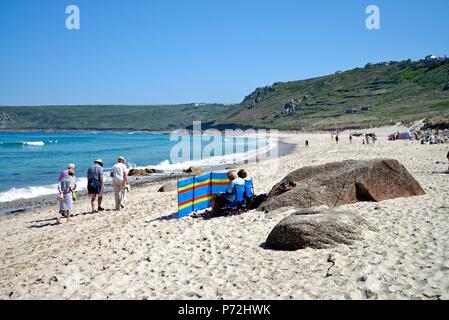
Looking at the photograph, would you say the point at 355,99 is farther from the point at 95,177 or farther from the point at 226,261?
the point at 226,261

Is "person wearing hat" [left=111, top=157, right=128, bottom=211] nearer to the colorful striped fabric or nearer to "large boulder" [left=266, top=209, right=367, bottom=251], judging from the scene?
the colorful striped fabric

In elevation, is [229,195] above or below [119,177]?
below

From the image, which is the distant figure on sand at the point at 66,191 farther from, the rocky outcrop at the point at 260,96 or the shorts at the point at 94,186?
the rocky outcrop at the point at 260,96

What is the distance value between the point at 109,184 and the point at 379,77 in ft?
465

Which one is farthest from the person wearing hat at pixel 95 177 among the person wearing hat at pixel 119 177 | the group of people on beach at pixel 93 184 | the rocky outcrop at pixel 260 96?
the rocky outcrop at pixel 260 96

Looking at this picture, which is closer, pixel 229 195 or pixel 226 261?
pixel 226 261

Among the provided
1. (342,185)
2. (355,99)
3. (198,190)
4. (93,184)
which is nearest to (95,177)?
(93,184)

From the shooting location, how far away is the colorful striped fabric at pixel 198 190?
10.3 metres

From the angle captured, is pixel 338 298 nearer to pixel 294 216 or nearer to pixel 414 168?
pixel 294 216

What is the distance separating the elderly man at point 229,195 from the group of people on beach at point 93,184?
12.1ft

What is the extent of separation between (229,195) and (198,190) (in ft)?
3.43

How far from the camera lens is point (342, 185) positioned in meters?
9.44

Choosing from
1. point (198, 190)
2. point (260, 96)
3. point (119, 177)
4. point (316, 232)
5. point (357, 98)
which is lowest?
point (316, 232)

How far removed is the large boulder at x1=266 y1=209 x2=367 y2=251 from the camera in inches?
257
